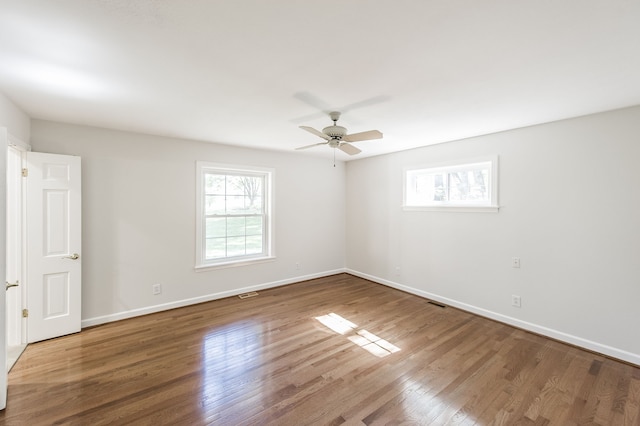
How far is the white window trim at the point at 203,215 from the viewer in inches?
160

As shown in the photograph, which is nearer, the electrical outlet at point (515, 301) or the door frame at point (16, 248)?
the door frame at point (16, 248)

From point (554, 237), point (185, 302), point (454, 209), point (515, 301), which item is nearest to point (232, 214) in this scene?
point (185, 302)

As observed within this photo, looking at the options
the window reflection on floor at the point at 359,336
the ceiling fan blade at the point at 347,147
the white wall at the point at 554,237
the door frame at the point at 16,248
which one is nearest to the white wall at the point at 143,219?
the door frame at the point at 16,248

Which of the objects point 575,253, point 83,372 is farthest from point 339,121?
point 83,372

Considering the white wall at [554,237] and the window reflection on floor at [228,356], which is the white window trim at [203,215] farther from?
the white wall at [554,237]

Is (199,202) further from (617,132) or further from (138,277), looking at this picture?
(617,132)

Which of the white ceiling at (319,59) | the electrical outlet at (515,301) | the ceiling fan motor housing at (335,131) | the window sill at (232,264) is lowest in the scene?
the electrical outlet at (515,301)

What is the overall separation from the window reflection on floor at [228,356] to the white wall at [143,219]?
3.99 ft

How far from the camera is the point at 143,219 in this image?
3.64 meters

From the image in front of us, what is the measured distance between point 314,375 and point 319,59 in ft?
8.21

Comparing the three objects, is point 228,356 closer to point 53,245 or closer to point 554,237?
point 53,245

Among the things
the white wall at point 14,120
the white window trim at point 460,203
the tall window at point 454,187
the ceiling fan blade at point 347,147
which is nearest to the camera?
the white wall at point 14,120

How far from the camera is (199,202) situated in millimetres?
4078

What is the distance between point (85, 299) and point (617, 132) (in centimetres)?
609
